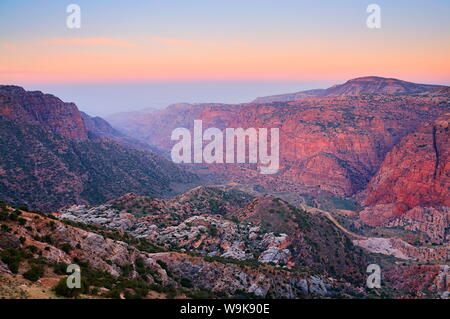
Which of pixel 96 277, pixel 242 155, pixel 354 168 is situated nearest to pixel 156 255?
pixel 96 277

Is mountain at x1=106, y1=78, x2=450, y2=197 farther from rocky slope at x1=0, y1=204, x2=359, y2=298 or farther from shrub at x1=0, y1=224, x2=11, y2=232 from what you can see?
shrub at x1=0, y1=224, x2=11, y2=232

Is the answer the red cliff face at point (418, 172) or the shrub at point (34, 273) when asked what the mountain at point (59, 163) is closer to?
the shrub at point (34, 273)

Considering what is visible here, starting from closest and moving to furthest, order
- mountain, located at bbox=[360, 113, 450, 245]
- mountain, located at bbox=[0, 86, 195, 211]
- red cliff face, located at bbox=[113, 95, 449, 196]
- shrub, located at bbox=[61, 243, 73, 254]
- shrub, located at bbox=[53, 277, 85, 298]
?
shrub, located at bbox=[53, 277, 85, 298] < shrub, located at bbox=[61, 243, 73, 254] < mountain, located at bbox=[0, 86, 195, 211] < mountain, located at bbox=[360, 113, 450, 245] < red cliff face, located at bbox=[113, 95, 449, 196]

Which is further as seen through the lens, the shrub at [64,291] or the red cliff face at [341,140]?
the red cliff face at [341,140]

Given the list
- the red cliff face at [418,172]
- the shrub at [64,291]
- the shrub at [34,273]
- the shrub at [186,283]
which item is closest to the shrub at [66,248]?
the shrub at [34,273]

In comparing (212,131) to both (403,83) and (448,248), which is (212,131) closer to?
(403,83)

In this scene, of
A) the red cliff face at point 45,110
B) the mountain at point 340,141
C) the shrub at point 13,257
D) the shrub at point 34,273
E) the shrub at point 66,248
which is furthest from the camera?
the mountain at point 340,141

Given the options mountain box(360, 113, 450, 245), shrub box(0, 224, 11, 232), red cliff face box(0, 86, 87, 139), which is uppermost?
red cliff face box(0, 86, 87, 139)

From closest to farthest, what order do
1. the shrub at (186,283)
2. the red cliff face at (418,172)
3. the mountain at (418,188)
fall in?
the shrub at (186,283)
the mountain at (418,188)
the red cliff face at (418,172)

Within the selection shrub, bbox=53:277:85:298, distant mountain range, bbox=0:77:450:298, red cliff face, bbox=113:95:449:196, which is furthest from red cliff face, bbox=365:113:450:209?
shrub, bbox=53:277:85:298
